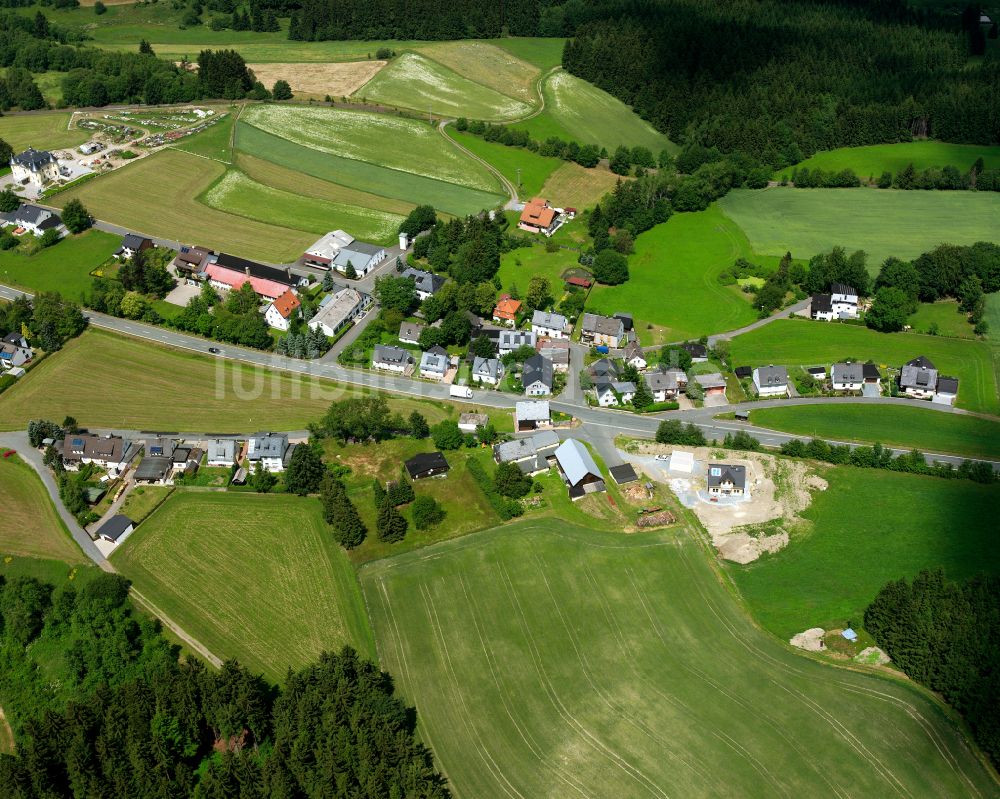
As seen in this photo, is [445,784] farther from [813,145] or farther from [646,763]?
[813,145]

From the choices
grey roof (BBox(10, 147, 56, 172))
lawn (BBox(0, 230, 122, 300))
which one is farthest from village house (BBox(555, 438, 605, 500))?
grey roof (BBox(10, 147, 56, 172))

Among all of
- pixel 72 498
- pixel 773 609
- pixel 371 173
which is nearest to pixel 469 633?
pixel 773 609

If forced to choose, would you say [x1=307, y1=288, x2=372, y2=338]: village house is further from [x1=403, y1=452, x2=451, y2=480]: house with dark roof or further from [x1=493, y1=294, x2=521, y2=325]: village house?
[x1=403, y1=452, x2=451, y2=480]: house with dark roof

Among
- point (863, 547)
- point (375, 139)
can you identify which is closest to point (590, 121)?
point (375, 139)

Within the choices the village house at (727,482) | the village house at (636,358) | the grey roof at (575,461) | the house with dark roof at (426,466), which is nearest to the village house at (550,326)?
the village house at (636,358)

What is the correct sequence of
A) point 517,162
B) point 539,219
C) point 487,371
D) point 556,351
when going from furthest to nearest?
point 517,162 < point 539,219 < point 556,351 < point 487,371

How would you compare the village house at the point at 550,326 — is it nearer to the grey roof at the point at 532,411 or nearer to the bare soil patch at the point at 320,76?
the grey roof at the point at 532,411

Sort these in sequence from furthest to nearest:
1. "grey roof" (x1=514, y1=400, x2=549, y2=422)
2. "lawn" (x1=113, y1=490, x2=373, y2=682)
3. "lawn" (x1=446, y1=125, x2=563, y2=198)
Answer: "lawn" (x1=446, y1=125, x2=563, y2=198) → "grey roof" (x1=514, y1=400, x2=549, y2=422) → "lawn" (x1=113, y1=490, x2=373, y2=682)

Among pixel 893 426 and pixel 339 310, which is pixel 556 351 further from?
pixel 893 426
